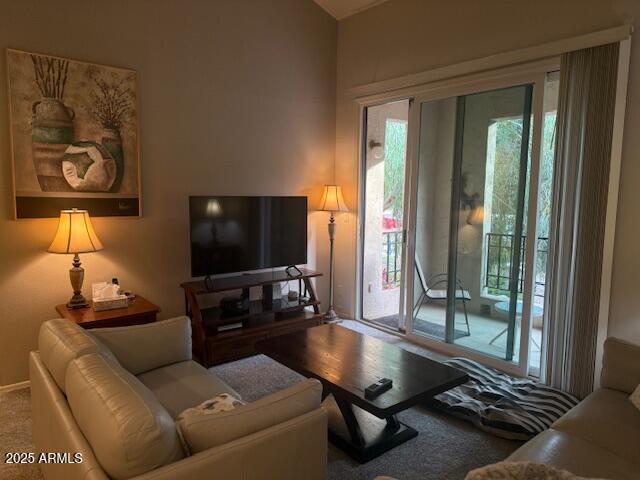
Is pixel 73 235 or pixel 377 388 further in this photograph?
pixel 73 235

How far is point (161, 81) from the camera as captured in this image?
3.71 meters

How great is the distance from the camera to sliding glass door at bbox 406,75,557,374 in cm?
344

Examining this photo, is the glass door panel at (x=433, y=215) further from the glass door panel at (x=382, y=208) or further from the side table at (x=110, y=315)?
the side table at (x=110, y=315)

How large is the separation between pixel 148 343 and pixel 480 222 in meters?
2.76

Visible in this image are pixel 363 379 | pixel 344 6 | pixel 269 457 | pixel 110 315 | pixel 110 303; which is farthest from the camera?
pixel 344 6

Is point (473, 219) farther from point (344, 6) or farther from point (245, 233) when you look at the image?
point (344, 6)

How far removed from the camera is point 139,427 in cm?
129

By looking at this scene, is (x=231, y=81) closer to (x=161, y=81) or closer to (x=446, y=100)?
(x=161, y=81)

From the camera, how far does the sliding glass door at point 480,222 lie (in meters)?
3.44

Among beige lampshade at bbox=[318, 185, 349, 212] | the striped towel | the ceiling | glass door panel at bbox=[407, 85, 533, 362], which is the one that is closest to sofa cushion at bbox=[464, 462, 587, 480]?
the striped towel

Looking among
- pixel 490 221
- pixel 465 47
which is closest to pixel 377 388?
pixel 490 221

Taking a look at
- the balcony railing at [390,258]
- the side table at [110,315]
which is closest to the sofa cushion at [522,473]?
the side table at [110,315]

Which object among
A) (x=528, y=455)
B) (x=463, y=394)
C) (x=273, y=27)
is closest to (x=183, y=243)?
(x=273, y=27)

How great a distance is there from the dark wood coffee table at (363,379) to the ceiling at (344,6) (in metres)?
3.43
